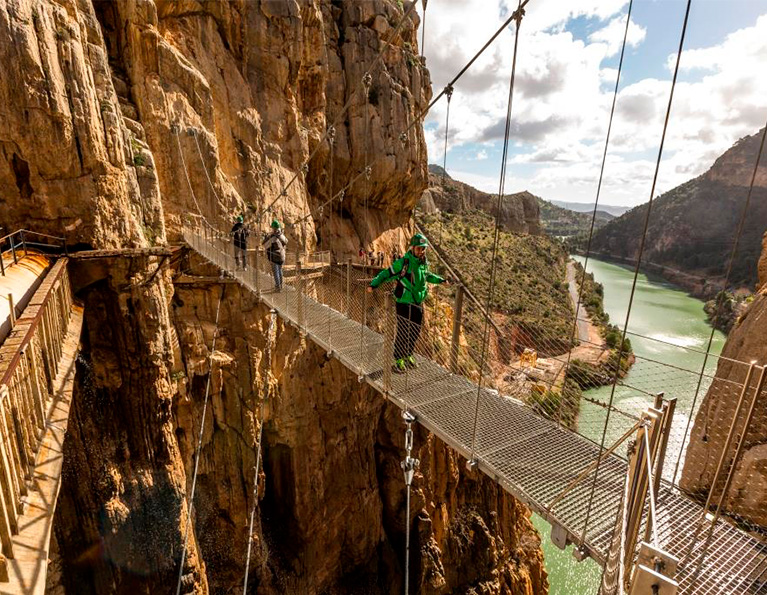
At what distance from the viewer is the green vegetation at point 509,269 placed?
24016mm

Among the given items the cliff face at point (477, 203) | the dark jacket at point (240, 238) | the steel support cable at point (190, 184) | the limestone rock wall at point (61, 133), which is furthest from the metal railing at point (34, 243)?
the cliff face at point (477, 203)

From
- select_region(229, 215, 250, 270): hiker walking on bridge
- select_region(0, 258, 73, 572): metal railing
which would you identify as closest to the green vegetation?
select_region(229, 215, 250, 270): hiker walking on bridge

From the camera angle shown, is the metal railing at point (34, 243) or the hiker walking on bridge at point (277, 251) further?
the hiker walking on bridge at point (277, 251)

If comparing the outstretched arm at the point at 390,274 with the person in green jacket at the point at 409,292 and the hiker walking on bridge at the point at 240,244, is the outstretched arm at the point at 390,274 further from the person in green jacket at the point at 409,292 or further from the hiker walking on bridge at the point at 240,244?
the hiker walking on bridge at the point at 240,244

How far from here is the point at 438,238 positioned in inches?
1080

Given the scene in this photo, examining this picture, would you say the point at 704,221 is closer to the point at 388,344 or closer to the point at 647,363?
the point at 647,363

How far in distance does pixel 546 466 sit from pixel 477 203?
46.9 m

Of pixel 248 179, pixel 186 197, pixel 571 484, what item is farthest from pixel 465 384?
pixel 248 179

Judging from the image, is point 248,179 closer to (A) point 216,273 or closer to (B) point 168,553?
(A) point 216,273

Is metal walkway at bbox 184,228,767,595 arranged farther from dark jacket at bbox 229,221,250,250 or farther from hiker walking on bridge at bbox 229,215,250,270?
dark jacket at bbox 229,221,250,250

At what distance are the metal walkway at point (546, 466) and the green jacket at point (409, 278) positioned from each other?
2.18ft

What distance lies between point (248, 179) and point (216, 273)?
236 cm

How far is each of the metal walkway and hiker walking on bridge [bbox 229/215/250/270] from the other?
8.63 feet

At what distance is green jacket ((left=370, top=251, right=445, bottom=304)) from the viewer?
337 centimetres
